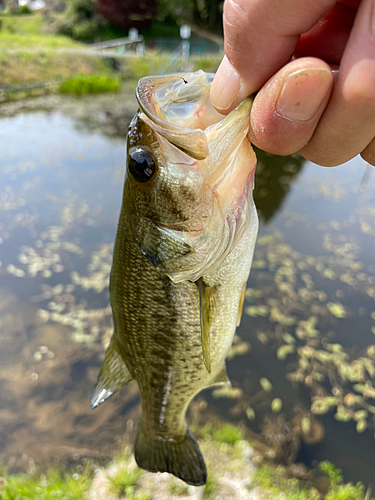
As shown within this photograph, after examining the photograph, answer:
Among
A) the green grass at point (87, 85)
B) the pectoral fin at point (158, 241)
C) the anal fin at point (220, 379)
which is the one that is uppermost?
the pectoral fin at point (158, 241)

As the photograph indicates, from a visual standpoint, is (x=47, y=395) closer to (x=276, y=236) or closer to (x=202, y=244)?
(x=202, y=244)

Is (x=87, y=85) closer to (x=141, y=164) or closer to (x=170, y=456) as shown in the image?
(x=141, y=164)

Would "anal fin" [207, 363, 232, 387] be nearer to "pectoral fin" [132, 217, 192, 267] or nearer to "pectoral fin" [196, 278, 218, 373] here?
"pectoral fin" [196, 278, 218, 373]

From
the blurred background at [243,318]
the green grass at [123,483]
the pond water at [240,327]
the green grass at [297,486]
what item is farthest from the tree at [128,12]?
the green grass at [297,486]

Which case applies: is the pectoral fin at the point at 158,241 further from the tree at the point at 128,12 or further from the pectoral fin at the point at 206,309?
the tree at the point at 128,12

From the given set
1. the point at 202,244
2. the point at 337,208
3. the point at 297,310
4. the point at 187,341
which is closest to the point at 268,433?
the point at 297,310

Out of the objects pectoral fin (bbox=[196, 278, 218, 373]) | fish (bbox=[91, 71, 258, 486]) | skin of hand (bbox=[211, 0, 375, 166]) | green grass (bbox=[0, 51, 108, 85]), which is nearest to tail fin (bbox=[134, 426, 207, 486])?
fish (bbox=[91, 71, 258, 486])

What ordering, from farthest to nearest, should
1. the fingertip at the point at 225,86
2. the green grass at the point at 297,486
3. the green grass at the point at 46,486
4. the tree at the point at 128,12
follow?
the tree at the point at 128,12 < the green grass at the point at 297,486 < the green grass at the point at 46,486 < the fingertip at the point at 225,86
